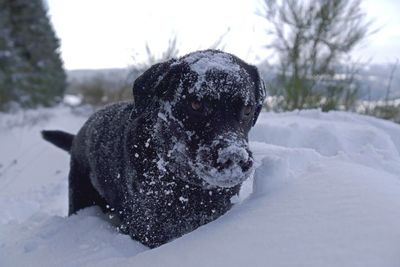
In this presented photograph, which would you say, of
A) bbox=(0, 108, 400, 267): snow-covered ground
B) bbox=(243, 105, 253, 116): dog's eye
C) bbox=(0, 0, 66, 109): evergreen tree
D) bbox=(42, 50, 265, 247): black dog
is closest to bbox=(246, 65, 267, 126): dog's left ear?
bbox=(42, 50, 265, 247): black dog

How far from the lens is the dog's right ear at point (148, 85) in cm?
226

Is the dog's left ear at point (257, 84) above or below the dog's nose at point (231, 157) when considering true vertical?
above

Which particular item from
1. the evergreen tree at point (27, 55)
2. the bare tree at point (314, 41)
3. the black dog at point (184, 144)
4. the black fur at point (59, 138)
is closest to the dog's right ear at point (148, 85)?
the black dog at point (184, 144)

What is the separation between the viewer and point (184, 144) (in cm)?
202

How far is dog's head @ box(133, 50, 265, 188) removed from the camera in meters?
1.85

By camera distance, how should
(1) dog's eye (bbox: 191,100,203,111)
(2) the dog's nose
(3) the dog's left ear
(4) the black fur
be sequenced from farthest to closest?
(4) the black fur, (3) the dog's left ear, (1) dog's eye (bbox: 191,100,203,111), (2) the dog's nose

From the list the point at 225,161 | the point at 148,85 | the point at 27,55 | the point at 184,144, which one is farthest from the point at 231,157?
the point at 27,55

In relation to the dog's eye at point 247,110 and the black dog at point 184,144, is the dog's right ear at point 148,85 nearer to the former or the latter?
the black dog at point 184,144

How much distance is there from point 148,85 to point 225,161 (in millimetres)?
736

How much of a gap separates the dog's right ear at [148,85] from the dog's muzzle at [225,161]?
53cm

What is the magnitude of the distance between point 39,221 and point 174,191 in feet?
4.23

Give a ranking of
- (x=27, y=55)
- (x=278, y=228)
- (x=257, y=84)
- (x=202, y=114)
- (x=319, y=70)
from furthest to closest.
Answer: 1. (x=27, y=55)
2. (x=319, y=70)
3. (x=257, y=84)
4. (x=202, y=114)
5. (x=278, y=228)

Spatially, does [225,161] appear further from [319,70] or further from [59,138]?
[319,70]

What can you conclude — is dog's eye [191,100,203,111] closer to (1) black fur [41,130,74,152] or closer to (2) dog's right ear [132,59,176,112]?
(2) dog's right ear [132,59,176,112]
